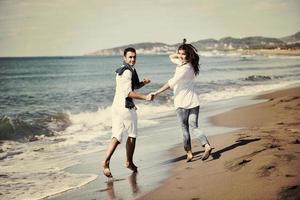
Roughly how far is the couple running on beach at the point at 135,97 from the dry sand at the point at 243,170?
1.49ft

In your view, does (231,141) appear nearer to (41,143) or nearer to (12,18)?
(41,143)

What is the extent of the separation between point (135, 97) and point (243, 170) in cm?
159

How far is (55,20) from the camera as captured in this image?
262 ft

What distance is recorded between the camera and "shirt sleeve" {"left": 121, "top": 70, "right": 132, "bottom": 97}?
508 centimetres

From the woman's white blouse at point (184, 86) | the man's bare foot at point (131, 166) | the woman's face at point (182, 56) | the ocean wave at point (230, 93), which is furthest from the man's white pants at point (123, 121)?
the ocean wave at point (230, 93)

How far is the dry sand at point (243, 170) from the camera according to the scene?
12.3 feet

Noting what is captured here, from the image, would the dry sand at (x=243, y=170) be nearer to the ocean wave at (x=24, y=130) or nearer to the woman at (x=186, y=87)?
the woman at (x=186, y=87)

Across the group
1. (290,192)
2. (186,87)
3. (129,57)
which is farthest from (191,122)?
(290,192)

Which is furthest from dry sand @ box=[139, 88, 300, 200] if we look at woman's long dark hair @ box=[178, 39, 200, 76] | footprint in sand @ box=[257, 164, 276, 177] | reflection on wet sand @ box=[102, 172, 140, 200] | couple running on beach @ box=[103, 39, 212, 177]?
woman's long dark hair @ box=[178, 39, 200, 76]

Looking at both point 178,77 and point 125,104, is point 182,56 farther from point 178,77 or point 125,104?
point 125,104

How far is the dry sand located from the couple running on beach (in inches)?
17.9

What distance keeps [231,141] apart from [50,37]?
7911 centimetres

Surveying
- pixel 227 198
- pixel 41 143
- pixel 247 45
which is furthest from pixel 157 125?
pixel 247 45

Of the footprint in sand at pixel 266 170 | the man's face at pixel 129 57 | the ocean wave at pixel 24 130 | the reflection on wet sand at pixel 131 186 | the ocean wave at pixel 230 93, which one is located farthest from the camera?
the ocean wave at pixel 230 93
